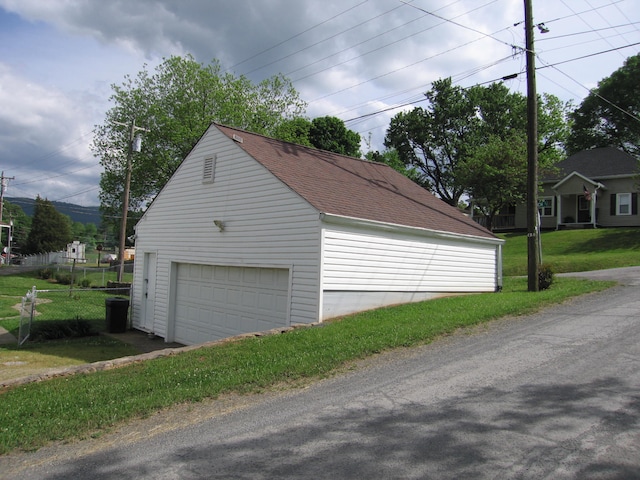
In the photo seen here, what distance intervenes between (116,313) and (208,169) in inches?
235

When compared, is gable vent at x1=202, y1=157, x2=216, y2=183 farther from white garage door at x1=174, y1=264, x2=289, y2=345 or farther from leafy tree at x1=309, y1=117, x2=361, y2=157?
leafy tree at x1=309, y1=117, x2=361, y2=157

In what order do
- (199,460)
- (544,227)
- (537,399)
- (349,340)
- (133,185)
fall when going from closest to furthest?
1. (199,460)
2. (537,399)
3. (349,340)
4. (133,185)
5. (544,227)

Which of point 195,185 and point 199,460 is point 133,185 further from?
point 199,460

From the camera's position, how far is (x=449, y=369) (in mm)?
6598

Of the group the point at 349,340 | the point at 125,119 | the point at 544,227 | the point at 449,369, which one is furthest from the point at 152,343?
the point at 544,227

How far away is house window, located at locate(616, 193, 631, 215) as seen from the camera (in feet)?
107

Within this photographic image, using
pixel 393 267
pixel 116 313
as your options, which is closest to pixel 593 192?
pixel 393 267

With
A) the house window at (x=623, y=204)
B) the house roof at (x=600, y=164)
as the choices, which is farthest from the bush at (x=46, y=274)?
the house window at (x=623, y=204)

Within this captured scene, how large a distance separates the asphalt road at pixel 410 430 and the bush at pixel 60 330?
10793mm

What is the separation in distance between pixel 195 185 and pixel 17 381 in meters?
7.86

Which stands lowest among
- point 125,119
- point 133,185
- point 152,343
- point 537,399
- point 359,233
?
point 152,343

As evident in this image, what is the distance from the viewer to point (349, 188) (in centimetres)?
1321

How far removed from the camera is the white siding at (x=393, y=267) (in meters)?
10.5

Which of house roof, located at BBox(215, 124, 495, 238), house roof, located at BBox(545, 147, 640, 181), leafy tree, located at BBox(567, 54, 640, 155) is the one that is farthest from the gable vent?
leafy tree, located at BBox(567, 54, 640, 155)
